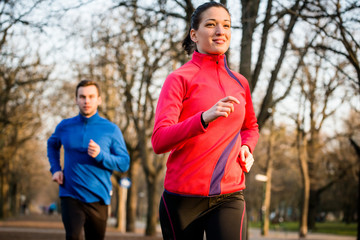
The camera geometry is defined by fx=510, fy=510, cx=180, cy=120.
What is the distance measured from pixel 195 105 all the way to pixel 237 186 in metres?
0.52

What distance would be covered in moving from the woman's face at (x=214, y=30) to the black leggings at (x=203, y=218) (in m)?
0.86

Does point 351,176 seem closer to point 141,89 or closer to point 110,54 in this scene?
point 141,89

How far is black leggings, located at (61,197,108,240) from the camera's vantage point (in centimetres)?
503

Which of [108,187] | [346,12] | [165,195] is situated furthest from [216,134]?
[346,12]

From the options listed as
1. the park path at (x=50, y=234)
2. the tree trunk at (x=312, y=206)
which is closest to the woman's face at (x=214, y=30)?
the park path at (x=50, y=234)

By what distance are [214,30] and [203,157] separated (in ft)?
2.40

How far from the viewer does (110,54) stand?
20.2 meters

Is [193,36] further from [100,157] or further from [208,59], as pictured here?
[100,157]

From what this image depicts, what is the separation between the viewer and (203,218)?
2.80 meters

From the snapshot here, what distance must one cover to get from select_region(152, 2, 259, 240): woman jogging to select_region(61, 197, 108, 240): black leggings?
2393 millimetres

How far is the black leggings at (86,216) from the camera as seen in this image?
5.03 m

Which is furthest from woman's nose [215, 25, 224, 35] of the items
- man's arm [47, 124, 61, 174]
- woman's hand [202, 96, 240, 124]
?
man's arm [47, 124, 61, 174]

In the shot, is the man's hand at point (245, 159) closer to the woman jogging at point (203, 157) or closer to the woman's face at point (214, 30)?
the woman jogging at point (203, 157)

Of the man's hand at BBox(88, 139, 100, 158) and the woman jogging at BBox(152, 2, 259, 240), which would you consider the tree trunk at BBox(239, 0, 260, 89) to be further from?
the woman jogging at BBox(152, 2, 259, 240)
